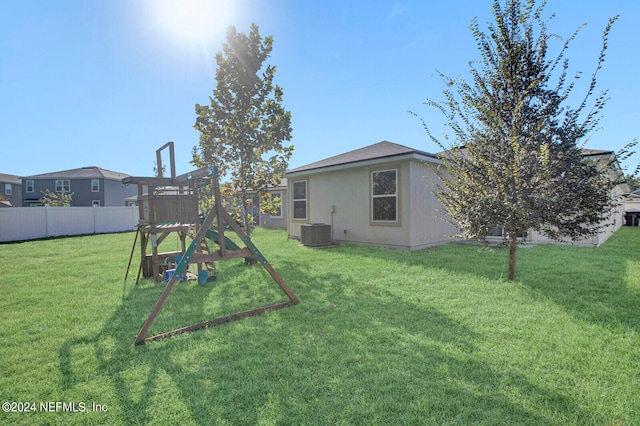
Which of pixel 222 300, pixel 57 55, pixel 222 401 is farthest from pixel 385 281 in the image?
pixel 57 55

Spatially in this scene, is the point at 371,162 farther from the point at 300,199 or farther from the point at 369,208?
the point at 300,199

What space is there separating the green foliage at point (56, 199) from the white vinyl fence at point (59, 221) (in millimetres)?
14234

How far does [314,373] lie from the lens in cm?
247

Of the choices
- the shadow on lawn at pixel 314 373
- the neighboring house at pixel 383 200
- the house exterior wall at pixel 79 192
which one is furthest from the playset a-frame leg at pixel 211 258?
the house exterior wall at pixel 79 192

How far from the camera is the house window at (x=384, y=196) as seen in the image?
29.7ft

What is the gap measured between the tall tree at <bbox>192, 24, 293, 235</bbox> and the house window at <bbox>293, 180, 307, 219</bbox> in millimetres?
3770

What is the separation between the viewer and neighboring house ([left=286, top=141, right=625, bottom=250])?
Result: 8.74 meters

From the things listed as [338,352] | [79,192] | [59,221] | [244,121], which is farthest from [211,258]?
[79,192]

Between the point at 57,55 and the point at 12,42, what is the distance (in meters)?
0.81

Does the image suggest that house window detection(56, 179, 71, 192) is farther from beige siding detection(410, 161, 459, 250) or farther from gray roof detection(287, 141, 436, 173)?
beige siding detection(410, 161, 459, 250)

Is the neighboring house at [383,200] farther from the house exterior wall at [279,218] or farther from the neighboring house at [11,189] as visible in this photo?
the neighboring house at [11,189]

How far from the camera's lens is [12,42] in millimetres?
7117

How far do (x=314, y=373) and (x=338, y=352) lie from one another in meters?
0.42

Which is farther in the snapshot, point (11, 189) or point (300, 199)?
point (11, 189)
